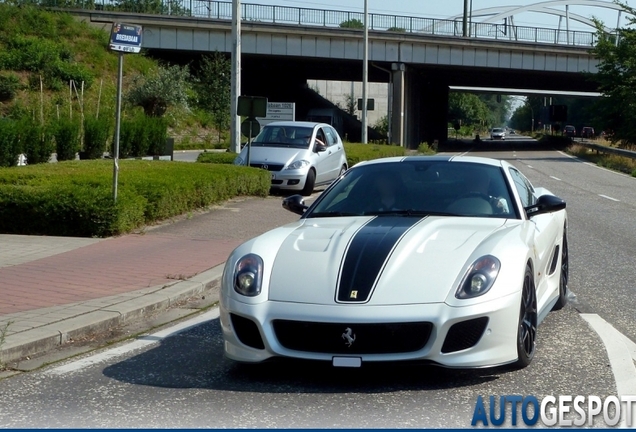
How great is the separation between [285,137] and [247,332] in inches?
631

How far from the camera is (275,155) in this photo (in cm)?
2045

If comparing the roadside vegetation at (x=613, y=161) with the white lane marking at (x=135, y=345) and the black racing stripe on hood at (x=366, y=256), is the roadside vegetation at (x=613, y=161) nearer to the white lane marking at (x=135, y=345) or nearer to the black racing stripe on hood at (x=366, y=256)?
the white lane marking at (x=135, y=345)

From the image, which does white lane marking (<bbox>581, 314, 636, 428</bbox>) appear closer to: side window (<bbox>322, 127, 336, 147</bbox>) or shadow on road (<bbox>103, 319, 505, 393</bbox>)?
shadow on road (<bbox>103, 319, 505, 393</bbox>)

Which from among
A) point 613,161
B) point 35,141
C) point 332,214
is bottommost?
point 332,214

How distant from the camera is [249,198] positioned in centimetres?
1812

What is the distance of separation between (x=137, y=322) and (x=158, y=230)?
18.6ft

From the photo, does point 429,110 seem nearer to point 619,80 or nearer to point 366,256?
point 619,80

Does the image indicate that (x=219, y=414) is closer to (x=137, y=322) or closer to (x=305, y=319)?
(x=305, y=319)

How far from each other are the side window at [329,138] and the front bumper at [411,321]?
16.4m

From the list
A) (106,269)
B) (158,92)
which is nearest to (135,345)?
(106,269)

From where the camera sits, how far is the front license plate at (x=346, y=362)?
5.16 meters

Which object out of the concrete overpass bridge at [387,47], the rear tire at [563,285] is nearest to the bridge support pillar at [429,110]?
the concrete overpass bridge at [387,47]

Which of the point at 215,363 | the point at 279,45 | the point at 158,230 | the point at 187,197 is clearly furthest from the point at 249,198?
the point at 279,45

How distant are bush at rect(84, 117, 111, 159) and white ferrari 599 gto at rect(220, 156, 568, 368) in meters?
21.4
